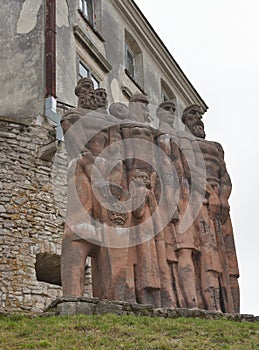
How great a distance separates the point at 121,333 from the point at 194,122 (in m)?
5.34

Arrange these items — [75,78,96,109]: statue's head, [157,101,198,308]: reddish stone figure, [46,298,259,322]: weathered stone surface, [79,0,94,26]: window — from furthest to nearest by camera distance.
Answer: [79,0,94,26]: window → [75,78,96,109]: statue's head → [157,101,198,308]: reddish stone figure → [46,298,259,322]: weathered stone surface

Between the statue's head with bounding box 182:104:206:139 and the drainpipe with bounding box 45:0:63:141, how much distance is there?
4800 millimetres

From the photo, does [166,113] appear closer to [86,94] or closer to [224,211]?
[86,94]

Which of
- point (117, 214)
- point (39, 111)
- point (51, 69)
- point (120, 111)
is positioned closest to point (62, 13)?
point (51, 69)

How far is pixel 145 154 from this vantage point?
1153cm

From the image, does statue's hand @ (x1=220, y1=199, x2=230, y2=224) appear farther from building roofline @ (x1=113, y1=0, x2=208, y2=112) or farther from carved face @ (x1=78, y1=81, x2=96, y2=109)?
building roofline @ (x1=113, y1=0, x2=208, y2=112)

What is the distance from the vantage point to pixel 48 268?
55.3ft

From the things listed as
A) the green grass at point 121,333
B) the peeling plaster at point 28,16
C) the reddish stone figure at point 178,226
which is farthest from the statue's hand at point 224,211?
the peeling plaster at point 28,16

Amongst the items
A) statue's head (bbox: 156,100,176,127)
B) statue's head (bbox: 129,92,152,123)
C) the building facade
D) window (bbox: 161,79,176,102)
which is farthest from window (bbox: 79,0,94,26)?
statue's head (bbox: 129,92,152,123)

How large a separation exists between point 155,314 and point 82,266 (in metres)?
1.14

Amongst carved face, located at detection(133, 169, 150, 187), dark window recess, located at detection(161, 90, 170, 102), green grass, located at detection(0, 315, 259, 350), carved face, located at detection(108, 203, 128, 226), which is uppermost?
dark window recess, located at detection(161, 90, 170, 102)

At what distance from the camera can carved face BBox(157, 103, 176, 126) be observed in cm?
1256

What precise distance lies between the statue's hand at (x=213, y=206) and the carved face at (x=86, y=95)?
2.37 metres

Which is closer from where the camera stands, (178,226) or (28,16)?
(178,226)
